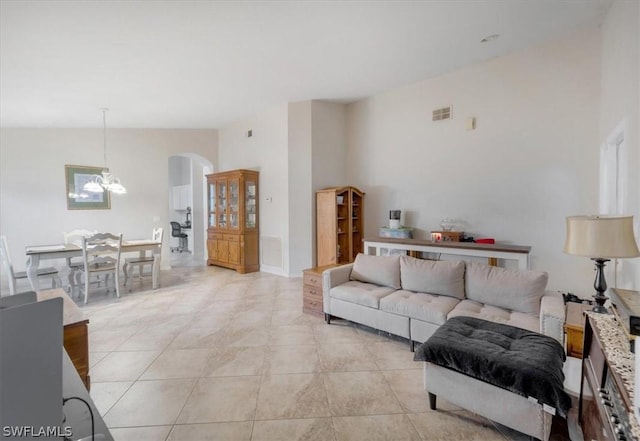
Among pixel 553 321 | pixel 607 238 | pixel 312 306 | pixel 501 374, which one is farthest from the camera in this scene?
pixel 312 306

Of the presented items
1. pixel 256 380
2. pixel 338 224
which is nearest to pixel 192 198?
pixel 338 224

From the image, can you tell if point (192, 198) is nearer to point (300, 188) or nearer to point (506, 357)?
point (300, 188)

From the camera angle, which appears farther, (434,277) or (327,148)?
(327,148)

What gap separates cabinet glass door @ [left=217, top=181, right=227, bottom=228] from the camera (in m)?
6.58

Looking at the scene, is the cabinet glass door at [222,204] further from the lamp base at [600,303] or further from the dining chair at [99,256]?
the lamp base at [600,303]

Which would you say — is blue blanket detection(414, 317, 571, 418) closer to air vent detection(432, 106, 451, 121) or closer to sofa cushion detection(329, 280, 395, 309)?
sofa cushion detection(329, 280, 395, 309)

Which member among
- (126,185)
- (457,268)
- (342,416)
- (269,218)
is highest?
(126,185)

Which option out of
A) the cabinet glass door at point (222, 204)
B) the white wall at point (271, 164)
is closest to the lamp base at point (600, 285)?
the white wall at point (271, 164)

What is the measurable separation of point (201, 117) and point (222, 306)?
4.07 meters

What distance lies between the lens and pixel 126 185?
6668mm

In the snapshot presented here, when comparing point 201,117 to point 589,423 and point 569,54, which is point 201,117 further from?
point 589,423

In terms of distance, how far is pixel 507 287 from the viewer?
280cm

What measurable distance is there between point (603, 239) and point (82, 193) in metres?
8.09

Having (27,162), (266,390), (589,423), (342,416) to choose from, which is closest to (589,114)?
(589,423)
